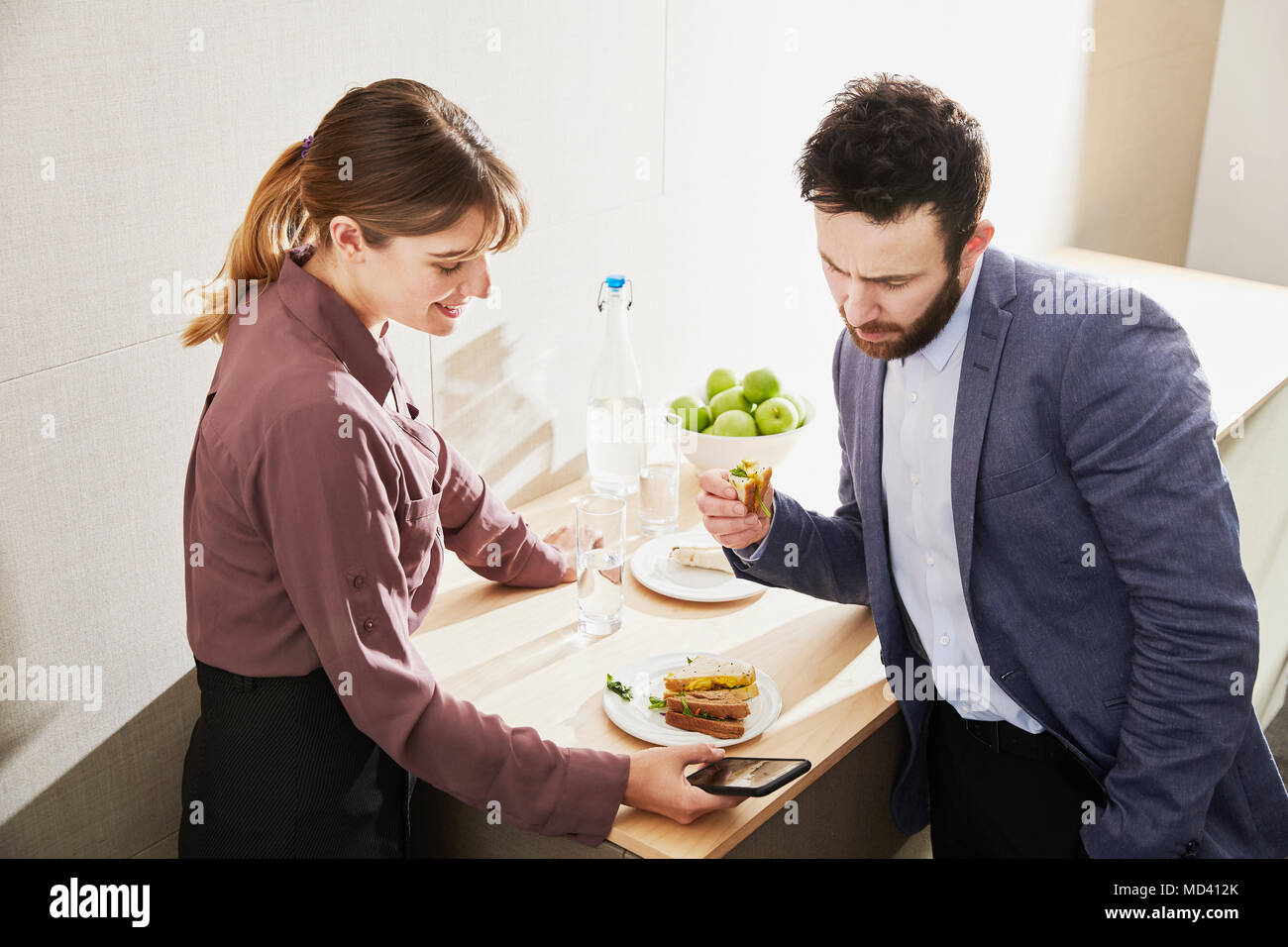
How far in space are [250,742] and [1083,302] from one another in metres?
1.06

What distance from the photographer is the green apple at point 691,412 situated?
2109 millimetres

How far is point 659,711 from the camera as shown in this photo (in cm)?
151

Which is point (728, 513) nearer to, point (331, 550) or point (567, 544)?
point (567, 544)

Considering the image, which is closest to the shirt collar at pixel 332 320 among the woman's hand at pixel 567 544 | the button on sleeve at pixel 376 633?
the button on sleeve at pixel 376 633

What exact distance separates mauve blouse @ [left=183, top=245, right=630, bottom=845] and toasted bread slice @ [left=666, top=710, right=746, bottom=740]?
0.13 m

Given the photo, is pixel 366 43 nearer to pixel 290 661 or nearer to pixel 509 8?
pixel 509 8

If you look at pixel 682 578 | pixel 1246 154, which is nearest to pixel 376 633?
pixel 682 578

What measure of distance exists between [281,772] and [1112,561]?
0.97 meters

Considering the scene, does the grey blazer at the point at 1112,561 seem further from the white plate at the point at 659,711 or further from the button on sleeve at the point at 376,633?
the button on sleeve at the point at 376,633

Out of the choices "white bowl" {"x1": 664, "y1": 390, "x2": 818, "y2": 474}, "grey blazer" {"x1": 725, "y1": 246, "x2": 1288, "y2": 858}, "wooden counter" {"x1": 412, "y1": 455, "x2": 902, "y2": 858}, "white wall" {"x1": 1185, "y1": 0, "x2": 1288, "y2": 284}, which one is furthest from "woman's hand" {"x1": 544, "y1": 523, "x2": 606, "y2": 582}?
"white wall" {"x1": 1185, "y1": 0, "x2": 1288, "y2": 284}

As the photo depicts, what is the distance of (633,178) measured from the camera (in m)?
2.11

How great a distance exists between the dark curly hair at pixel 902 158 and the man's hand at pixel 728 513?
39 cm

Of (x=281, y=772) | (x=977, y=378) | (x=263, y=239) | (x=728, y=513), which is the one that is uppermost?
(x=263, y=239)
